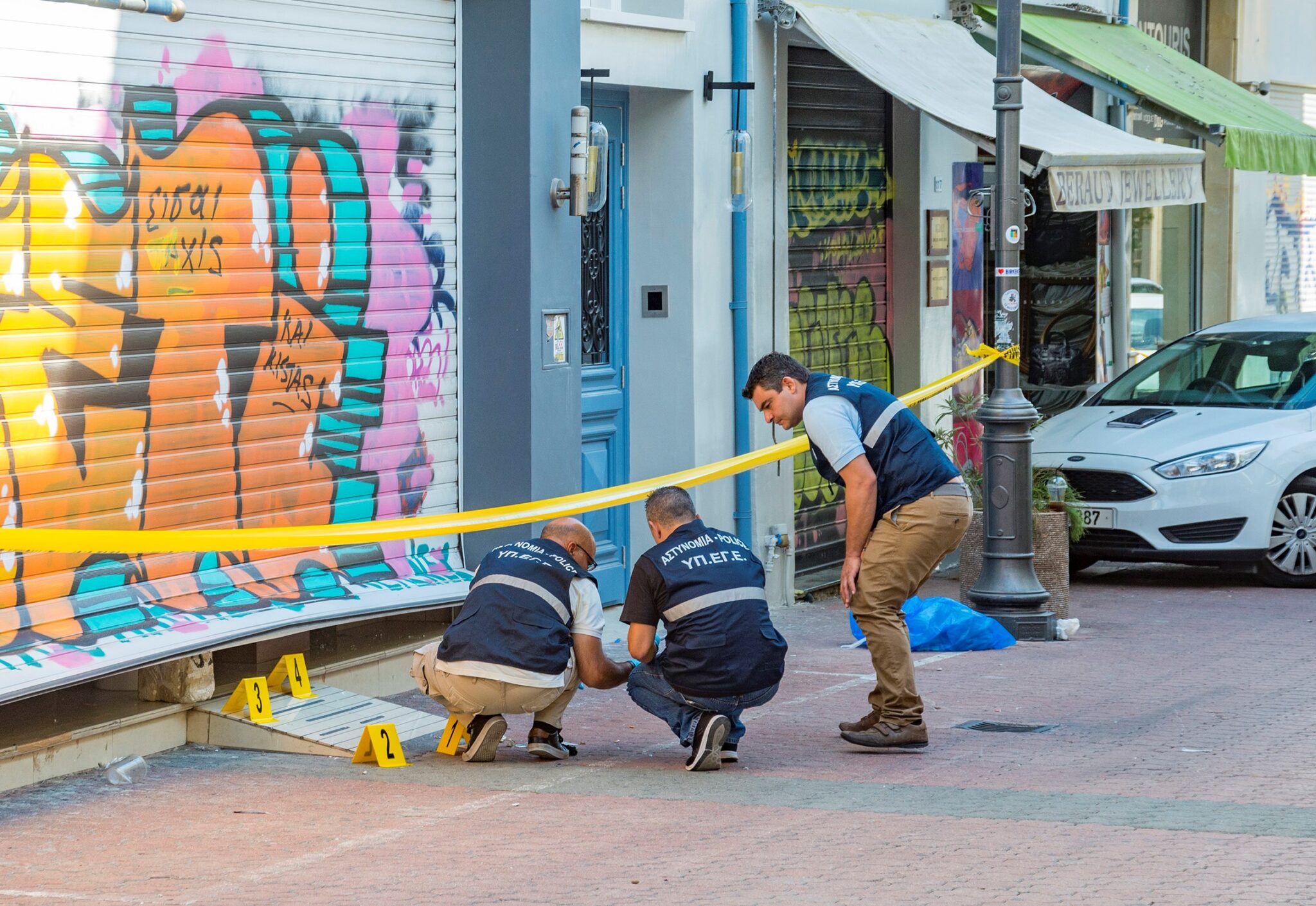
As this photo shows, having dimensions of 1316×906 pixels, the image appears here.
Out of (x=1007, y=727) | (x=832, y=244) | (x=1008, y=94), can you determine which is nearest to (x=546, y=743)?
(x=1007, y=727)

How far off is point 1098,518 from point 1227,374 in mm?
1827

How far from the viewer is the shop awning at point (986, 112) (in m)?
11.6

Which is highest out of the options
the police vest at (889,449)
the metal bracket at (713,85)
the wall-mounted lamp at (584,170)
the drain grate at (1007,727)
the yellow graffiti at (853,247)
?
the metal bracket at (713,85)

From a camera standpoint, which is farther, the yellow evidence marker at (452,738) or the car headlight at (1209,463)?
the car headlight at (1209,463)

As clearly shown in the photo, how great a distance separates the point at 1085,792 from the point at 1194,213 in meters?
14.4

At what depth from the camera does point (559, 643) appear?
7.20 metres

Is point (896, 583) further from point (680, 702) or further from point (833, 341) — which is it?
point (833, 341)

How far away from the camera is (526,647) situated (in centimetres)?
713

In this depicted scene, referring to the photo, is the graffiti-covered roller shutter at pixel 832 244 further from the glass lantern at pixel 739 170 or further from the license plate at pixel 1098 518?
the license plate at pixel 1098 518

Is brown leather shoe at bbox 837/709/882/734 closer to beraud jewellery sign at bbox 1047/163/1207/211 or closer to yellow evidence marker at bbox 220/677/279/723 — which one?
yellow evidence marker at bbox 220/677/279/723

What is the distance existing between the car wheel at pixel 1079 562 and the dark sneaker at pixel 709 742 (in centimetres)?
595

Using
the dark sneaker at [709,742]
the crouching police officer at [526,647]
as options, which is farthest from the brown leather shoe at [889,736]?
the crouching police officer at [526,647]

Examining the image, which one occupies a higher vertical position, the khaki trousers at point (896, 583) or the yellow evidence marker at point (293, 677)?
the khaki trousers at point (896, 583)

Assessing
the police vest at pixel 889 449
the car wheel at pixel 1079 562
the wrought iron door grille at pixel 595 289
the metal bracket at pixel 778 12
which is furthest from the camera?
the car wheel at pixel 1079 562
